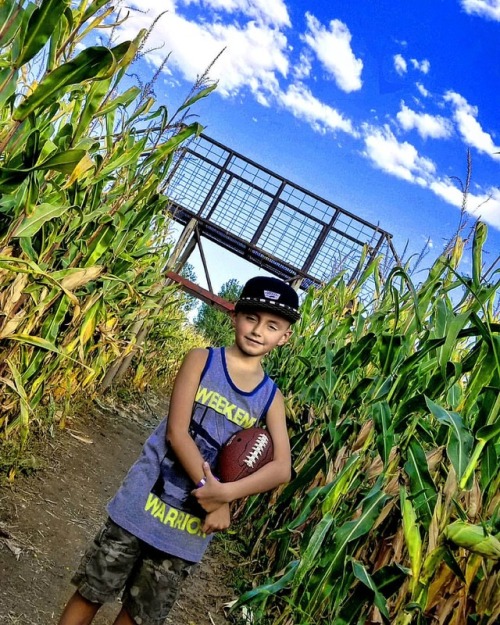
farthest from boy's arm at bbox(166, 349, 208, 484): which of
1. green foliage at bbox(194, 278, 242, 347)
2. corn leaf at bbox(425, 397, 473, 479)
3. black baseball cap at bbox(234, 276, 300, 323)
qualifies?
green foliage at bbox(194, 278, 242, 347)

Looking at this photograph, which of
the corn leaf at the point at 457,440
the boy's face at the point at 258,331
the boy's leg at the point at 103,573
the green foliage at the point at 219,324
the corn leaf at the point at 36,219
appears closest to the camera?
the corn leaf at the point at 457,440

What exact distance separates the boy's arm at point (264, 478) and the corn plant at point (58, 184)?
36.8 inches

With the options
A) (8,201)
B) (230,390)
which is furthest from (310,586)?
(8,201)

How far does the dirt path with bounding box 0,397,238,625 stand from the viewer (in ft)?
7.20

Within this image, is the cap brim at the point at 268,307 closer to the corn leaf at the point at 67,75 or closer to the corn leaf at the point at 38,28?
the corn leaf at the point at 67,75

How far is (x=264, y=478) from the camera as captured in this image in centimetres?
173

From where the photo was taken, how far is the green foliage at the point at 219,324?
18.2 metres

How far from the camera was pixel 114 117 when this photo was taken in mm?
2885

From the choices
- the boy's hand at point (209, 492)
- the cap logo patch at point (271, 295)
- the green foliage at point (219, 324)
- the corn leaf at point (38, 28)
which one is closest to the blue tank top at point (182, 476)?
the boy's hand at point (209, 492)

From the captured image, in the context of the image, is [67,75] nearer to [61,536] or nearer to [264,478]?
[264,478]

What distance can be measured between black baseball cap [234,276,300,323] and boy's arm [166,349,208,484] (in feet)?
0.69

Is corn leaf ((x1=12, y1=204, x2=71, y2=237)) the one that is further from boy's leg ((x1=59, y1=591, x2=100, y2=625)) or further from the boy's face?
boy's leg ((x1=59, y1=591, x2=100, y2=625))

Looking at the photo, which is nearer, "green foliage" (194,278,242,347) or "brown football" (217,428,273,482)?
"brown football" (217,428,273,482)

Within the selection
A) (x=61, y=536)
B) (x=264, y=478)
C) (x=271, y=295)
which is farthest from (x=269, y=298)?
(x=61, y=536)
